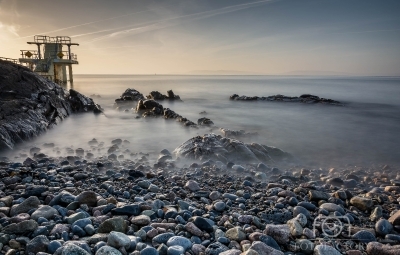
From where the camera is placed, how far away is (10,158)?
6543 millimetres

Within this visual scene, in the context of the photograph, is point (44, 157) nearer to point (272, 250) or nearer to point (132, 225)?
point (132, 225)

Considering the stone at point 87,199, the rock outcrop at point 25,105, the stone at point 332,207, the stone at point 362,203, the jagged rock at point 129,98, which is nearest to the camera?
the stone at point 87,199

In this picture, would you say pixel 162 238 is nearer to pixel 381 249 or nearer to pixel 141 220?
pixel 141 220

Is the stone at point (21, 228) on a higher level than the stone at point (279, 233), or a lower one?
higher

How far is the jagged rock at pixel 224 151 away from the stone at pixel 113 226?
392 centimetres

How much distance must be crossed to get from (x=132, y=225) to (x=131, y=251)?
502mm

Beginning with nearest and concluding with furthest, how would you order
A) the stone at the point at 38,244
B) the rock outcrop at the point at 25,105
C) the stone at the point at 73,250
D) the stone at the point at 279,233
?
the stone at the point at 73,250
the stone at the point at 38,244
the stone at the point at 279,233
the rock outcrop at the point at 25,105

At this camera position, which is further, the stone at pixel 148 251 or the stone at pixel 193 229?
the stone at pixel 193 229

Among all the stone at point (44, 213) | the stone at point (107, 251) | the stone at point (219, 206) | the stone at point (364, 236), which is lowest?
the stone at point (364, 236)

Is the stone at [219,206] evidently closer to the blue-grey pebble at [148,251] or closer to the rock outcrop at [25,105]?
the blue-grey pebble at [148,251]

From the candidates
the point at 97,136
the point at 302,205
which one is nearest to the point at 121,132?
the point at 97,136

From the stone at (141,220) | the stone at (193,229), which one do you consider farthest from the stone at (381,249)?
the stone at (141,220)

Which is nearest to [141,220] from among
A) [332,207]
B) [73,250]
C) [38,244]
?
[73,250]

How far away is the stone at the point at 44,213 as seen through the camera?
10.1 feet
